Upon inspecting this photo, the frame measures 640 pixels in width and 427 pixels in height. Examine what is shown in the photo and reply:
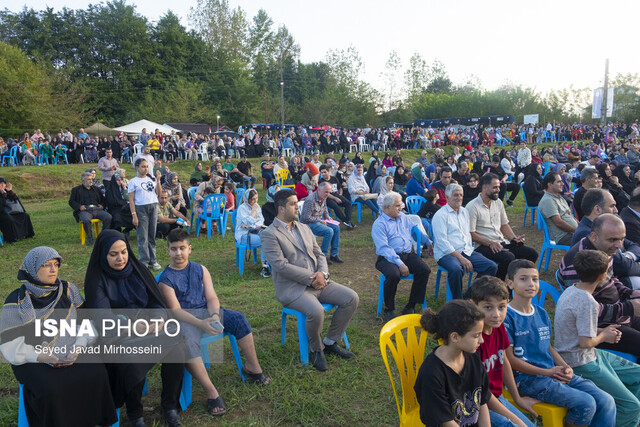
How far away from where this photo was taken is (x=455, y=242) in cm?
470

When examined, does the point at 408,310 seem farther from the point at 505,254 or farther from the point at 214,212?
the point at 214,212

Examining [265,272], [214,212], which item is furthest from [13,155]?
[265,272]

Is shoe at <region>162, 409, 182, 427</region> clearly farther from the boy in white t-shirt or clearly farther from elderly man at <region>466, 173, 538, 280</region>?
elderly man at <region>466, 173, 538, 280</region>

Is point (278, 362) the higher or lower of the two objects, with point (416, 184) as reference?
lower

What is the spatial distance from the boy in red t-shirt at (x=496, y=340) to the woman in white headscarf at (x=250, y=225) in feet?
12.6

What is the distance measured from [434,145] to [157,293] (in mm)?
27641

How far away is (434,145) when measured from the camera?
2889 cm

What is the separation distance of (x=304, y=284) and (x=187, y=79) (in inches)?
1709

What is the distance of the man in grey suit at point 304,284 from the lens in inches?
141

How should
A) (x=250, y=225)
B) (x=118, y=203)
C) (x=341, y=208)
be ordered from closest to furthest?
(x=250, y=225), (x=118, y=203), (x=341, y=208)

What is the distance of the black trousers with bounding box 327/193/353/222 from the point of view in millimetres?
9009

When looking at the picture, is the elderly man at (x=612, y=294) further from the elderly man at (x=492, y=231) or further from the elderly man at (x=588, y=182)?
the elderly man at (x=588, y=182)

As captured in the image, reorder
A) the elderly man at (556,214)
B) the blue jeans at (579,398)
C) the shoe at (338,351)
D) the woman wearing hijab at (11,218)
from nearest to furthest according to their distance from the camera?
the blue jeans at (579,398)
the shoe at (338,351)
the elderly man at (556,214)
the woman wearing hijab at (11,218)

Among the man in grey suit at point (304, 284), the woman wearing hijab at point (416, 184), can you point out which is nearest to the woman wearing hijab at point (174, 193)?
the woman wearing hijab at point (416, 184)
